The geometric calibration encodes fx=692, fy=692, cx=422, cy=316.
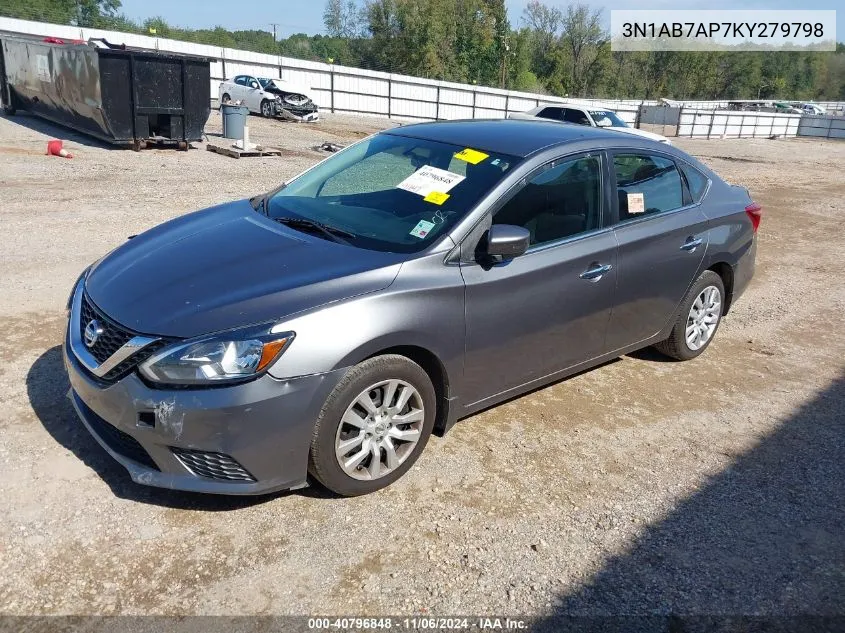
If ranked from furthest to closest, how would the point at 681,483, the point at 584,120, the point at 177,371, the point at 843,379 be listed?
the point at 584,120
the point at 843,379
the point at 681,483
the point at 177,371

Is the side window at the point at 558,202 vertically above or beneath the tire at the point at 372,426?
above

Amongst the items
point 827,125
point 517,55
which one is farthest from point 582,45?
point 827,125

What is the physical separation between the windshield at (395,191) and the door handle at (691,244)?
1629 mm

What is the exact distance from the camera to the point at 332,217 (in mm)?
3904

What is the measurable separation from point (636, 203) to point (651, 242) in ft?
0.89

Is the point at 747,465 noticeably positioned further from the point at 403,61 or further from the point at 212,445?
the point at 403,61

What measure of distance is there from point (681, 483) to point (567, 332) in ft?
3.38

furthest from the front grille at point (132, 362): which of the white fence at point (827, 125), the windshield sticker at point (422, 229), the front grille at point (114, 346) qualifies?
the white fence at point (827, 125)

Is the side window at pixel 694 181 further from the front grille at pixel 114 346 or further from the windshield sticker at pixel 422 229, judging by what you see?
the front grille at pixel 114 346

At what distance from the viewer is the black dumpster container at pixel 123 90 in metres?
13.3

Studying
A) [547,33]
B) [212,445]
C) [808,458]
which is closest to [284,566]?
[212,445]

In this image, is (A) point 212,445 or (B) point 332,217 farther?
(B) point 332,217

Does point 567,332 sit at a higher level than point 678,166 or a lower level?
lower

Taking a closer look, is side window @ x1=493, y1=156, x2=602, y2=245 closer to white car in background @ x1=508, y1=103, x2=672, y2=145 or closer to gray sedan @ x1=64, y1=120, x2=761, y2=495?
gray sedan @ x1=64, y1=120, x2=761, y2=495
